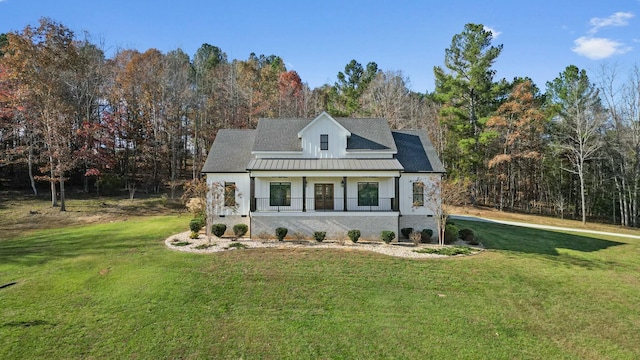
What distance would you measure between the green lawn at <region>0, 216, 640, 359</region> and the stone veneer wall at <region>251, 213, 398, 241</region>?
262cm

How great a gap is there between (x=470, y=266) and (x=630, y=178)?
31.4 meters

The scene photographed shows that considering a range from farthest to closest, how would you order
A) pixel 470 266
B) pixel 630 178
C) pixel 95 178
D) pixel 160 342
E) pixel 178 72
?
pixel 178 72 → pixel 95 178 → pixel 630 178 → pixel 470 266 → pixel 160 342

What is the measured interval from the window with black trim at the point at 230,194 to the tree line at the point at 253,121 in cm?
1642

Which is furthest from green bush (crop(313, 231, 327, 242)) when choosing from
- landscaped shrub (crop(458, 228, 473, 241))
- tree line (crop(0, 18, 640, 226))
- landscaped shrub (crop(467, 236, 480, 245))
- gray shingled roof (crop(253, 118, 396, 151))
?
tree line (crop(0, 18, 640, 226))

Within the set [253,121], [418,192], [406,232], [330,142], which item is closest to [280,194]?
[330,142]

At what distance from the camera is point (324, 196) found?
839 inches

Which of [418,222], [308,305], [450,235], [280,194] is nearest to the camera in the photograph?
[308,305]

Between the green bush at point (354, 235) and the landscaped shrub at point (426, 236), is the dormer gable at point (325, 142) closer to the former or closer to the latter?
the green bush at point (354, 235)

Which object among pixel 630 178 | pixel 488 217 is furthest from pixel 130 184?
pixel 630 178

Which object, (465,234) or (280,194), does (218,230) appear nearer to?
(280,194)

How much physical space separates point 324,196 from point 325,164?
7.03ft

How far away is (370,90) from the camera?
147ft

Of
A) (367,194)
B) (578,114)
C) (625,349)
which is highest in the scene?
(578,114)

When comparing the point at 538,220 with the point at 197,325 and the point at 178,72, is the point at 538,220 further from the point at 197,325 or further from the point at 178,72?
the point at 178,72
